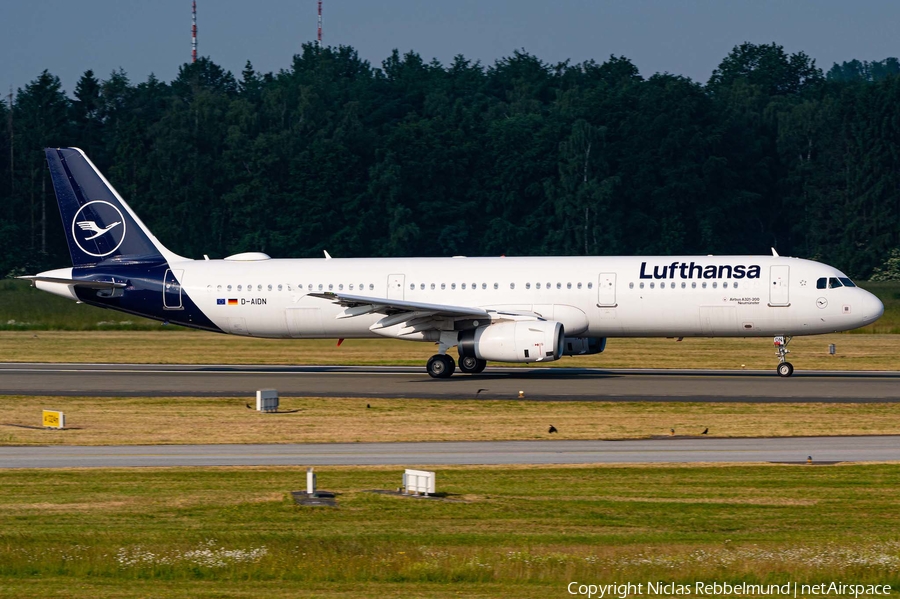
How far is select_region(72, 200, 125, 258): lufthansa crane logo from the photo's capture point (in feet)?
134

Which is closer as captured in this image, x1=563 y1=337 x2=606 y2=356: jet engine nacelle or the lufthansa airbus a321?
the lufthansa airbus a321

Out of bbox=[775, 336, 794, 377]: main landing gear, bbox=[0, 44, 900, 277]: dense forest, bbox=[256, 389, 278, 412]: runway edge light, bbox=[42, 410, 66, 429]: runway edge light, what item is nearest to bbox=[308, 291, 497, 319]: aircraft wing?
bbox=[256, 389, 278, 412]: runway edge light

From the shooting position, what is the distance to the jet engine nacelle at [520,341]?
114 ft

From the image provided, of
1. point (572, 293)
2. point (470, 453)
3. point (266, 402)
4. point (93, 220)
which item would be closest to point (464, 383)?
point (572, 293)

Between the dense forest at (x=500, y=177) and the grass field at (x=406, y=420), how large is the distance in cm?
6629

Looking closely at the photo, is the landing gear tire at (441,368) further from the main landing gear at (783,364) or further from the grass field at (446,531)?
the grass field at (446,531)

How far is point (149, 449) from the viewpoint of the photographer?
23047mm

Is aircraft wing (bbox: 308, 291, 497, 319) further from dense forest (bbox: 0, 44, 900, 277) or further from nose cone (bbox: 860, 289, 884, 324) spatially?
dense forest (bbox: 0, 44, 900, 277)

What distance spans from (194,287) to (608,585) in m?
29.2

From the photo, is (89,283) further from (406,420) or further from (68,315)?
(68,315)

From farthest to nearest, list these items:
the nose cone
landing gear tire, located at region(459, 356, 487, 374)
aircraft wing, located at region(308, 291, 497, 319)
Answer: landing gear tire, located at region(459, 356, 487, 374)
the nose cone
aircraft wing, located at region(308, 291, 497, 319)

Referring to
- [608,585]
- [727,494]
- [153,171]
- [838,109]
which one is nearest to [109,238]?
[727,494]

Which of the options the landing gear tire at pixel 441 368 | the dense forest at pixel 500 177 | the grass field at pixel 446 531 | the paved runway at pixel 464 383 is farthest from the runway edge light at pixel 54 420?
the dense forest at pixel 500 177

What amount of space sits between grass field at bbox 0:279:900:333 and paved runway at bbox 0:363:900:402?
20.1m
